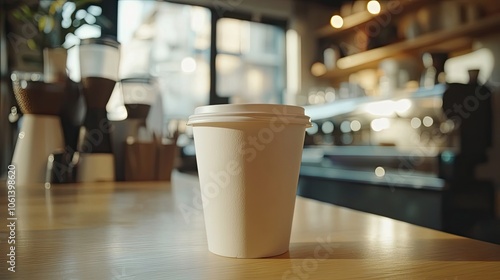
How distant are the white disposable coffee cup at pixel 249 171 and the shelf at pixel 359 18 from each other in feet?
10.4

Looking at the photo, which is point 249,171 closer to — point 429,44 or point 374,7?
point 429,44

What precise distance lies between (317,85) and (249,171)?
13.7 feet

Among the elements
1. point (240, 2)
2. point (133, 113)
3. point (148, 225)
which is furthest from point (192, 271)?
point (240, 2)

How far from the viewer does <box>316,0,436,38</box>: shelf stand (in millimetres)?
3194

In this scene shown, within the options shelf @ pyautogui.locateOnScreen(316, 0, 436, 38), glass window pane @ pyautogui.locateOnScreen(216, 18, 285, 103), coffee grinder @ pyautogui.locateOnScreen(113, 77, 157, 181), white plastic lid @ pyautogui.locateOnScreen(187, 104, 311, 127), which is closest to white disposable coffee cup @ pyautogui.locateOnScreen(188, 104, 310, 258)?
white plastic lid @ pyautogui.locateOnScreen(187, 104, 311, 127)

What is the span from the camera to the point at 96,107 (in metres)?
1.27

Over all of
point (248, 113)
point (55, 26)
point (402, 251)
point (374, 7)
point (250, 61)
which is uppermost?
point (374, 7)

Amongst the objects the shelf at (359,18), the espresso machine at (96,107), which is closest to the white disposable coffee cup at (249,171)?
the espresso machine at (96,107)

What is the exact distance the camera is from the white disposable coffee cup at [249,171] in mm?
398

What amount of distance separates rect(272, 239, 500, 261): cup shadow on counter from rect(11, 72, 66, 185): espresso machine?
3.36ft

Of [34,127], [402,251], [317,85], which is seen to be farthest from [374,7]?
[402,251]

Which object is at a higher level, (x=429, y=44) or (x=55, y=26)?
(x=429, y=44)

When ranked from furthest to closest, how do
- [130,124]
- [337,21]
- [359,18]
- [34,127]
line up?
[337,21] → [359,18] → [130,124] → [34,127]

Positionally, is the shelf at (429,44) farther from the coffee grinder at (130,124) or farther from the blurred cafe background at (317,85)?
the coffee grinder at (130,124)
